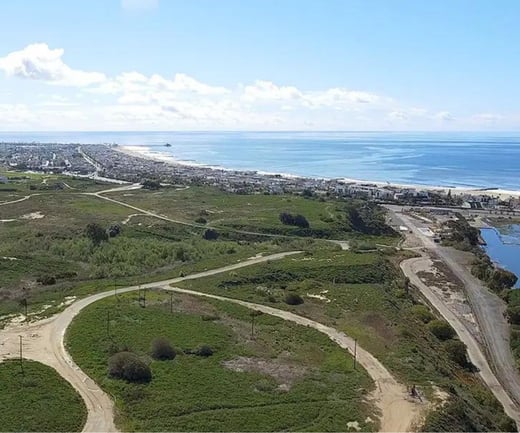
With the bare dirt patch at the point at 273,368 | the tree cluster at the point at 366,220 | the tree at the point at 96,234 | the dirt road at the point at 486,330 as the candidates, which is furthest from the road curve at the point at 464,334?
the tree at the point at 96,234

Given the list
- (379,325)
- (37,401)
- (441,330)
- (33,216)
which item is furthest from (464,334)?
(33,216)

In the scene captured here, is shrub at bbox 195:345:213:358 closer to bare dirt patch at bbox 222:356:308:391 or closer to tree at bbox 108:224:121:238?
bare dirt patch at bbox 222:356:308:391

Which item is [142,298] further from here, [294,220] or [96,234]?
[294,220]

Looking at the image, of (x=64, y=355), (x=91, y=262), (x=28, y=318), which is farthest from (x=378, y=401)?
(x=91, y=262)

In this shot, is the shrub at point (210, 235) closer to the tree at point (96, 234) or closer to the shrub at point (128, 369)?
the tree at point (96, 234)

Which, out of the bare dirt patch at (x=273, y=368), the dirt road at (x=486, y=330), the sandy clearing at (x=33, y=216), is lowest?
the dirt road at (x=486, y=330)

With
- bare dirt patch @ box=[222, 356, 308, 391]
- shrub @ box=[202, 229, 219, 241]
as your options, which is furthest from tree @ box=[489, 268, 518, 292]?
bare dirt patch @ box=[222, 356, 308, 391]
